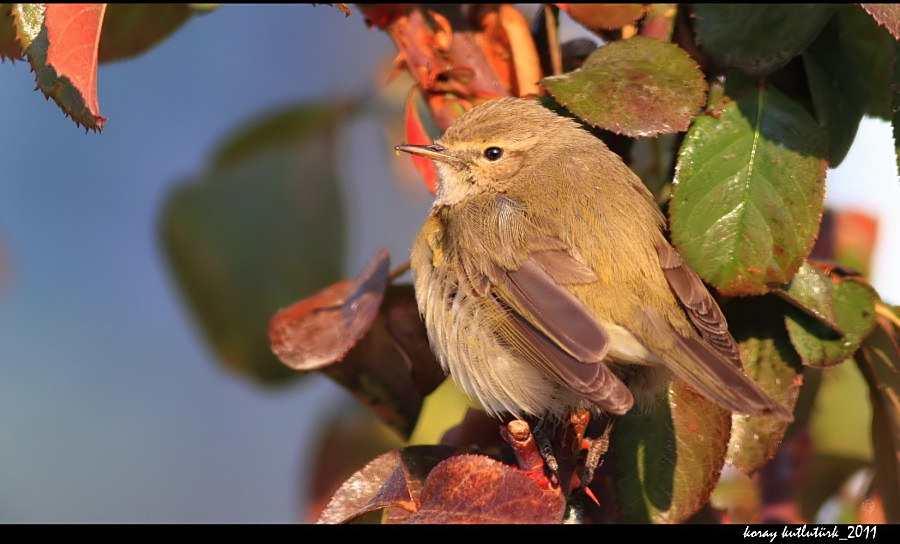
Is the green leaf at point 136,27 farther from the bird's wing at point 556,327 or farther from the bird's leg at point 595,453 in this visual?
the bird's leg at point 595,453

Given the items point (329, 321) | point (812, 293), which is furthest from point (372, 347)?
point (812, 293)

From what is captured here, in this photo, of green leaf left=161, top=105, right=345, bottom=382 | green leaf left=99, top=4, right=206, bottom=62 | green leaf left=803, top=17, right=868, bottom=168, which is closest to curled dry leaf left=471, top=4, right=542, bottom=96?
green leaf left=803, top=17, right=868, bottom=168

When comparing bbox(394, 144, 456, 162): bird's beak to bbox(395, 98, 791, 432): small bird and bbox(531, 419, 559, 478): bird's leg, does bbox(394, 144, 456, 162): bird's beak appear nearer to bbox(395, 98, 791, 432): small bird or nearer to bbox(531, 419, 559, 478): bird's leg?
bbox(395, 98, 791, 432): small bird

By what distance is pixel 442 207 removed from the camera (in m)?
2.30

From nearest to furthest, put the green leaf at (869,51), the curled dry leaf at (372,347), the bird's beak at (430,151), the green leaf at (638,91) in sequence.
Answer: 1. the green leaf at (638,91)
2. the green leaf at (869,51)
3. the curled dry leaf at (372,347)
4. the bird's beak at (430,151)

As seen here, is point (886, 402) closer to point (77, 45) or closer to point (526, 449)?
point (526, 449)

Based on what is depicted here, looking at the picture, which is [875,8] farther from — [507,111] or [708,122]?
[507,111]

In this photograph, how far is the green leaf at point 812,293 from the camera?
5.58 feet

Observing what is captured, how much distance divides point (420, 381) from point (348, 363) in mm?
152

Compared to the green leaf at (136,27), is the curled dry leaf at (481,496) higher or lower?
lower

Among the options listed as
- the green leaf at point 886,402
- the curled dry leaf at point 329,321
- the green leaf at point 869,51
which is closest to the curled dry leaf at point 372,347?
the curled dry leaf at point 329,321

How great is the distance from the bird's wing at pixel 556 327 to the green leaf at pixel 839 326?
32 cm

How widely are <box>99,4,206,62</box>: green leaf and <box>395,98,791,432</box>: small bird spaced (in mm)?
611

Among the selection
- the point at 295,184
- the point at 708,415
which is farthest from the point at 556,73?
the point at 295,184
